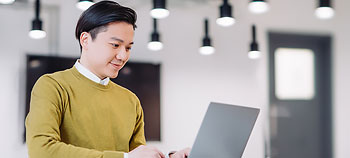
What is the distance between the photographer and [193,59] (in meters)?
3.90

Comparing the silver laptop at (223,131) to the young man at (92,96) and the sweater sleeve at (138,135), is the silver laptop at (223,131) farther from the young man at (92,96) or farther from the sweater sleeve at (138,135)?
the sweater sleeve at (138,135)

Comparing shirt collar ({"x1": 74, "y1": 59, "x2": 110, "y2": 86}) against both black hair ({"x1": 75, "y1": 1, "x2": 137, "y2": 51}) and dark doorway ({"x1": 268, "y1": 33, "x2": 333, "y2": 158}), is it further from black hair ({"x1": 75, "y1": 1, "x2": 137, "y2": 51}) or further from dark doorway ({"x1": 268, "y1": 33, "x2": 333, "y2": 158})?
dark doorway ({"x1": 268, "y1": 33, "x2": 333, "y2": 158})

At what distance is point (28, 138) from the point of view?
1177 mm

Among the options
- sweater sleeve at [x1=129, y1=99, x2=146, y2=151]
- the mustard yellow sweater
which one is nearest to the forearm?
the mustard yellow sweater

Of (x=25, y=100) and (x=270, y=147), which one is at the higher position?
(x=25, y=100)

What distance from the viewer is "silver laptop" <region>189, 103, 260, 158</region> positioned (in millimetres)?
1222

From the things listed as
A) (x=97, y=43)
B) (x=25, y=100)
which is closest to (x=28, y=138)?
(x=97, y=43)

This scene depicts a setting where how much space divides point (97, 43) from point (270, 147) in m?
3.22

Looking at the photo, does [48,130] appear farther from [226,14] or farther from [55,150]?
[226,14]

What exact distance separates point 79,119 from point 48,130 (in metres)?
0.16

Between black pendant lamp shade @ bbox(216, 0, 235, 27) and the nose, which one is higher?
black pendant lamp shade @ bbox(216, 0, 235, 27)

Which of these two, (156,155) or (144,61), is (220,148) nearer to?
(156,155)

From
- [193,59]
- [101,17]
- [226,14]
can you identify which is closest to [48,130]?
[101,17]

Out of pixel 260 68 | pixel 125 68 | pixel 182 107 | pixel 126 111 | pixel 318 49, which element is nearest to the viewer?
pixel 126 111
